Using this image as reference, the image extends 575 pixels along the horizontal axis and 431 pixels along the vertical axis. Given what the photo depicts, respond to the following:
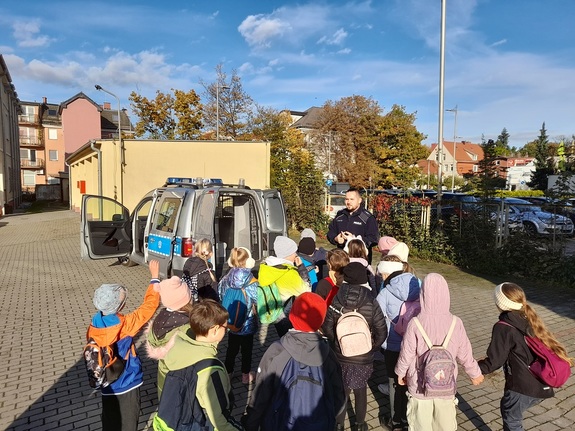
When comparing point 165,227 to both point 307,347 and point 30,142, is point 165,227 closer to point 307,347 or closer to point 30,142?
point 307,347

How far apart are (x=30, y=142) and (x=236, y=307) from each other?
65239 mm

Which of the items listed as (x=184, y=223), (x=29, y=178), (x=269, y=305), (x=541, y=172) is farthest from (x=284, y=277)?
(x=29, y=178)

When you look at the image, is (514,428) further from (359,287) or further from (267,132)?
(267,132)

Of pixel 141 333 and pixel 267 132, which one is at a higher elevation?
pixel 267 132

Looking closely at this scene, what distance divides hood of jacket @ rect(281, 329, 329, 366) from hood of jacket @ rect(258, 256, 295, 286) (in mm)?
1693

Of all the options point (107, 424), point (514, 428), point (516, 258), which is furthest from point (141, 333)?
point (516, 258)

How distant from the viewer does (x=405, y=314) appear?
12.4ft

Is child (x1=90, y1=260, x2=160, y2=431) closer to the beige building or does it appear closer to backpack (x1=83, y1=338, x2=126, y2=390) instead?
backpack (x1=83, y1=338, x2=126, y2=390)

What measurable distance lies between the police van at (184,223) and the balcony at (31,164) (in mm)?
57506

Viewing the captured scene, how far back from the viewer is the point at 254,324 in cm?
452

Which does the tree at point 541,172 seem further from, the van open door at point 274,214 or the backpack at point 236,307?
the backpack at point 236,307

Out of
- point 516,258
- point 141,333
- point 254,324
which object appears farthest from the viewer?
point 516,258

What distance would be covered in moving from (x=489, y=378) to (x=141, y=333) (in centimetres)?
460

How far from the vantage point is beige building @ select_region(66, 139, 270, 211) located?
17656 mm
